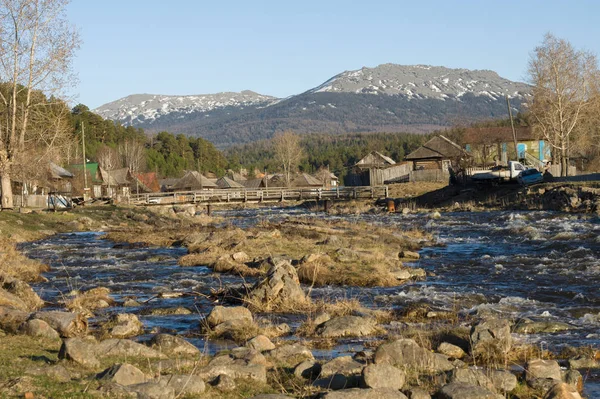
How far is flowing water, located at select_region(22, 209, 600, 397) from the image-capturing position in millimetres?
13047

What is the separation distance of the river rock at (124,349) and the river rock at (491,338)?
409 cm

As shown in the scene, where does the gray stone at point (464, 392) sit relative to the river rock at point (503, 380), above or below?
above

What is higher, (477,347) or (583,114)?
(583,114)

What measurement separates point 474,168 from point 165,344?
2252 inches

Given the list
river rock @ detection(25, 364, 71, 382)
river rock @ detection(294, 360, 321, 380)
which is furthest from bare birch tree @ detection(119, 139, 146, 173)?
river rock @ detection(25, 364, 71, 382)

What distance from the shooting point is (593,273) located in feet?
58.4

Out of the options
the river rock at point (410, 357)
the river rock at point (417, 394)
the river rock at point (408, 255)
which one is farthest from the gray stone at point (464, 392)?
the river rock at point (408, 255)

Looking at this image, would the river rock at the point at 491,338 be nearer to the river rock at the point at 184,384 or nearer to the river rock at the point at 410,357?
the river rock at the point at 410,357

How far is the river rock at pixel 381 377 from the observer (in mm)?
7684

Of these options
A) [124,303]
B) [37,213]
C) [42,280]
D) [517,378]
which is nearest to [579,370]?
[517,378]

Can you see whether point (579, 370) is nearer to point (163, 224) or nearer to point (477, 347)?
point (477, 347)

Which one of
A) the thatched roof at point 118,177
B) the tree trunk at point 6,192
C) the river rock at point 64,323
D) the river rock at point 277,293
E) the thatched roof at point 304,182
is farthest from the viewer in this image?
the thatched roof at point 304,182

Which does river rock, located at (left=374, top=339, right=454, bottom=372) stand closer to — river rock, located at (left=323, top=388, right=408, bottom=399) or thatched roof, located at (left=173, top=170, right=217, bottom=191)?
river rock, located at (left=323, top=388, right=408, bottom=399)

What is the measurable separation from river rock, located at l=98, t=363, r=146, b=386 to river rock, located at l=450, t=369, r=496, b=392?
3314mm
